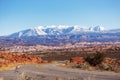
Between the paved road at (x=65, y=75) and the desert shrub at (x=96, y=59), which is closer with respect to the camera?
the paved road at (x=65, y=75)

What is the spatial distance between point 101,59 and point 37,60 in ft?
90.7

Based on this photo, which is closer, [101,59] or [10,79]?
[10,79]

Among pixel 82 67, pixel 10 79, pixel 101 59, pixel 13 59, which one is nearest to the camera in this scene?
pixel 10 79

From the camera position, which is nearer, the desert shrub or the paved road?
the paved road

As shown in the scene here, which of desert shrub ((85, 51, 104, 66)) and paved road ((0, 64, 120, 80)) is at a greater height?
desert shrub ((85, 51, 104, 66))

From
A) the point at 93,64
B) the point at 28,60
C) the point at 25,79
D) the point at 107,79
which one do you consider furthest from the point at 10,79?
the point at 28,60

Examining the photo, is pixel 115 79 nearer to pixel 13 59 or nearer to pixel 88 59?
pixel 88 59

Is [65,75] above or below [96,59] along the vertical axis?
below

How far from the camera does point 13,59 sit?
61594 millimetres

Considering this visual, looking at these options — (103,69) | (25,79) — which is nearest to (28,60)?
(103,69)

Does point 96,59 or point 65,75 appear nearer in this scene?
point 65,75

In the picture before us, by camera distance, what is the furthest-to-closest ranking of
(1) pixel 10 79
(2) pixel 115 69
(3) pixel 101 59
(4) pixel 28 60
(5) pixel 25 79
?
(4) pixel 28 60, (3) pixel 101 59, (2) pixel 115 69, (1) pixel 10 79, (5) pixel 25 79

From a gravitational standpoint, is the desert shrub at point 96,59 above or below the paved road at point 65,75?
above

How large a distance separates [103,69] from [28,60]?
31068 mm
